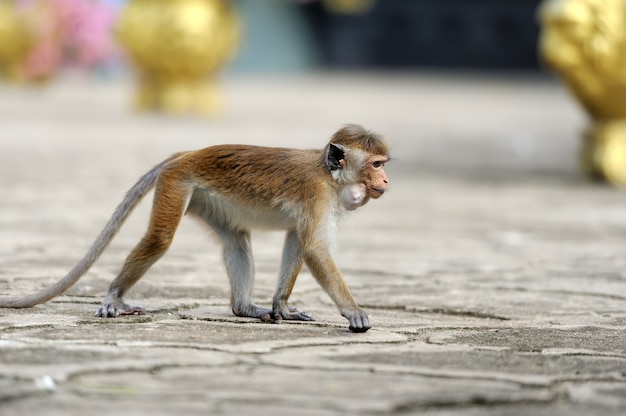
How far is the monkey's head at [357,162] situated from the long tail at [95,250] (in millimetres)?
485

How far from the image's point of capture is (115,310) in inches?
130

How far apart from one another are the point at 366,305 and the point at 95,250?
2.83 feet

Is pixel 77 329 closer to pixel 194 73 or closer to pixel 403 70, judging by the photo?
pixel 194 73

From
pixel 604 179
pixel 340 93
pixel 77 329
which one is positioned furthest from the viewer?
pixel 340 93

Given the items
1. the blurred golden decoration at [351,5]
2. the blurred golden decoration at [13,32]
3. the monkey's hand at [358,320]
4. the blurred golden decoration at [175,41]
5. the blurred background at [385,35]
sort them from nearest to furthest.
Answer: the monkey's hand at [358,320] → the blurred golden decoration at [175,41] → the blurred golden decoration at [13,32] → the blurred background at [385,35] → the blurred golden decoration at [351,5]

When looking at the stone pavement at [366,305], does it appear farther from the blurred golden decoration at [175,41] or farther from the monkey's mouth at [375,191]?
the blurred golden decoration at [175,41]

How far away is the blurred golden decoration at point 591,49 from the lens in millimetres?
6520

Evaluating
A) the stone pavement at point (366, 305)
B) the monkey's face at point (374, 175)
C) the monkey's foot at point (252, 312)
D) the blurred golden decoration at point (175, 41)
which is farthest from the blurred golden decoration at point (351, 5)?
the monkey's face at point (374, 175)

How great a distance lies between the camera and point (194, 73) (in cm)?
1210

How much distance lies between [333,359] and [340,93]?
47.8 ft

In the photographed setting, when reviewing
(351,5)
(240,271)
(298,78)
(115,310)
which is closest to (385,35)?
(351,5)

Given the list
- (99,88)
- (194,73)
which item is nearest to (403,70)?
(99,88)

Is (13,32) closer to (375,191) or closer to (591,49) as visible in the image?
(591,49)

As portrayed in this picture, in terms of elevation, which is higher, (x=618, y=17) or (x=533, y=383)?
(x=618, y=17)
